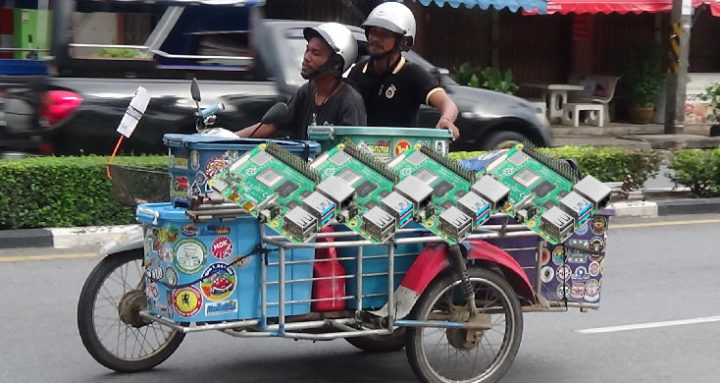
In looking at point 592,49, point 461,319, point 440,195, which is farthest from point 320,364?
point 592,49

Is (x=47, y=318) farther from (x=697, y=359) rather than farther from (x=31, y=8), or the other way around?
(x=31, y=8)

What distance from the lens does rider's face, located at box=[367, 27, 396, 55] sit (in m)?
6.11

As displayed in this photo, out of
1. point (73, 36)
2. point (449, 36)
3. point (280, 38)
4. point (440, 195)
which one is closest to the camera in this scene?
point (440, 195)

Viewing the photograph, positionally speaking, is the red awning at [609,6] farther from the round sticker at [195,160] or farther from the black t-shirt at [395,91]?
the round sticker at [195,160]

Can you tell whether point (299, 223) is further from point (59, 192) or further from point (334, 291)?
point (59, 192)

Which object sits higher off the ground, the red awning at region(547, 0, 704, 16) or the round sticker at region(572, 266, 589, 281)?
the red awning at region(547, 0, 704, 16)

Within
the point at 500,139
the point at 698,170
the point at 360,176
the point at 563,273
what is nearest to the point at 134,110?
the point at 360,176

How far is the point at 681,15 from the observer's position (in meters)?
18.8

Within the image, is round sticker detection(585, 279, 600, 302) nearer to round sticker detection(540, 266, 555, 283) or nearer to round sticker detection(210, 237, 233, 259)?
round sticker detection(540, 266, 555, 283)

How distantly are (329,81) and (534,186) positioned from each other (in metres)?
1.14

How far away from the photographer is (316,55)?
5.74m

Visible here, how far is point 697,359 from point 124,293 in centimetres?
311

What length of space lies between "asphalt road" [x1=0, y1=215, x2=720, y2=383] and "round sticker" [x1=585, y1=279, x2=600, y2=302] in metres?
0.49

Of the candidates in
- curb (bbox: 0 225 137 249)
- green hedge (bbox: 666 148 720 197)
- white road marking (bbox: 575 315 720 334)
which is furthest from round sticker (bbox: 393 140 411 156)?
green hedge (bbox: 666 148 720 197)
